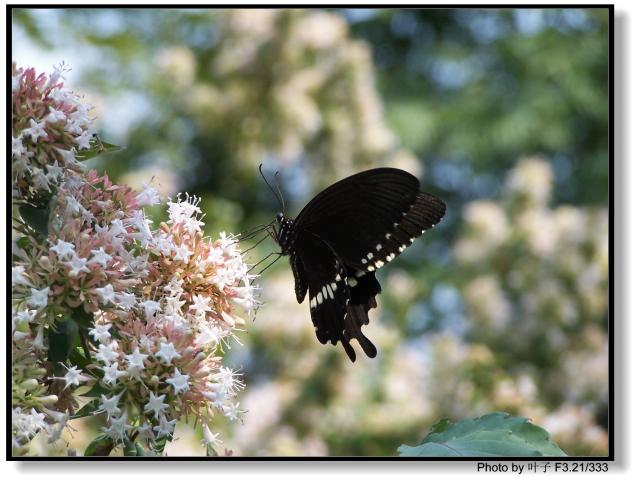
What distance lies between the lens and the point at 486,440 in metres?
1.53

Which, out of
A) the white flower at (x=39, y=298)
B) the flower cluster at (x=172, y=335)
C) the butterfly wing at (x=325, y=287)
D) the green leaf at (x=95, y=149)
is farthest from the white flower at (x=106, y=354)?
the butterfly wing at (x=325, y=287)

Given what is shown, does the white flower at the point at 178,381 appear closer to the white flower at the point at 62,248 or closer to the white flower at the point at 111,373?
the white flower at the point at 111,373

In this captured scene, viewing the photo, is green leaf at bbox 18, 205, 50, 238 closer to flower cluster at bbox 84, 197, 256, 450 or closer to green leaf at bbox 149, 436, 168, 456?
flower cluster at bbox 84, 197, 256, 450

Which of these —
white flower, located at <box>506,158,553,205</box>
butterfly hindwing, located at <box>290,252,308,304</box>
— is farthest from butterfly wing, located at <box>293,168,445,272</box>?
white flower, located at <box>506,158,553,205</box>

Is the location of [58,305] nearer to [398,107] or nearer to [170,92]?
[170,92]

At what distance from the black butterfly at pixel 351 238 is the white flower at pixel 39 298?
758 mm

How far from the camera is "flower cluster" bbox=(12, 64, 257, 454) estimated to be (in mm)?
1270

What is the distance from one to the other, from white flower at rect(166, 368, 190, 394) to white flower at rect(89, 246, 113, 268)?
21cm

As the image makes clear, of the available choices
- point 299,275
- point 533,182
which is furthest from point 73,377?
point 533,182

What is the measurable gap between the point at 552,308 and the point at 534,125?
2.66 m

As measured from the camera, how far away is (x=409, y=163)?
16.1 feet

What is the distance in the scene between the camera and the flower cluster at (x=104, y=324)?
127cm

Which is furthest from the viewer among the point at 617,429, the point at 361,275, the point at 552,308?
the point at 552,308

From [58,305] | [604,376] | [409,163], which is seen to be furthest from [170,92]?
[58,305]
